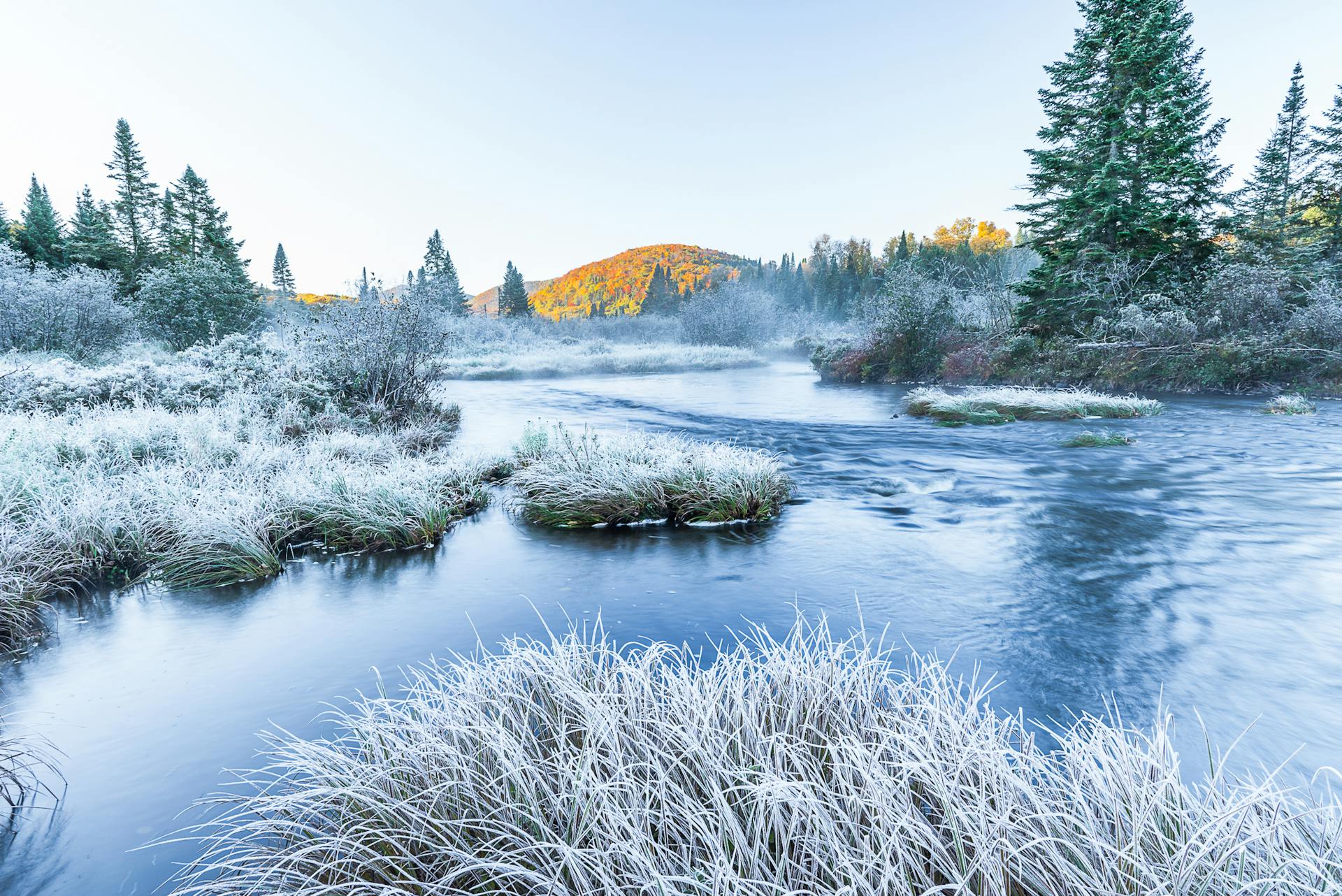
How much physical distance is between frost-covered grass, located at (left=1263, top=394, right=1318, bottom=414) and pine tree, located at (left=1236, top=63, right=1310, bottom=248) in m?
17.4

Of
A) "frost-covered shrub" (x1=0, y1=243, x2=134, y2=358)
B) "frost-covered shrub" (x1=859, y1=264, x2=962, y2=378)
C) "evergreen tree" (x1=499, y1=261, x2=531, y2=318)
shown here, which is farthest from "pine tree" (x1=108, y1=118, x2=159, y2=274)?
"frost-covered shrub" (x1=859, y1=264, x2=962, y2=378)

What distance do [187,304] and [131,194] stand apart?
24.2 meters

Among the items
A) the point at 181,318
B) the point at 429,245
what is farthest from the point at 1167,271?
the point at 429,245

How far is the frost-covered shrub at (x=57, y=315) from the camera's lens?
16766 millimetres

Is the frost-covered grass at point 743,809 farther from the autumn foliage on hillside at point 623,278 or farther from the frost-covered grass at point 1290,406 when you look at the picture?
the autumn foliage on hillside at point 623,278

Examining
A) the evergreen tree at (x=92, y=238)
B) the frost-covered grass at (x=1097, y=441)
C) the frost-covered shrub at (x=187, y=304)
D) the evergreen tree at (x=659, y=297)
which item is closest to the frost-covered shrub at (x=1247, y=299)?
the frost-covered grass at (x=1097, y=441)

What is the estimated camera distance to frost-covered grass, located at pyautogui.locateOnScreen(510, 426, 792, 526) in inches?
282

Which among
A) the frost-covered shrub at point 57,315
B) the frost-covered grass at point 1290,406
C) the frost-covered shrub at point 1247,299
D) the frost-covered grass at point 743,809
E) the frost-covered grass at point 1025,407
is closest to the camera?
the frost-covered grass at point 743,809

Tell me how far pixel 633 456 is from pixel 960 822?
642 centimetres

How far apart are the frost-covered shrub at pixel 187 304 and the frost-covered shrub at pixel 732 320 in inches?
1161

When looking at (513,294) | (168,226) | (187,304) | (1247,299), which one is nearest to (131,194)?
(168,226)

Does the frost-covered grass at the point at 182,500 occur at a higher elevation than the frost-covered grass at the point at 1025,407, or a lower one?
lower

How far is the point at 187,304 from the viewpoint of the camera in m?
21.1

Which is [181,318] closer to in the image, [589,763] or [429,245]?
[589,763]
